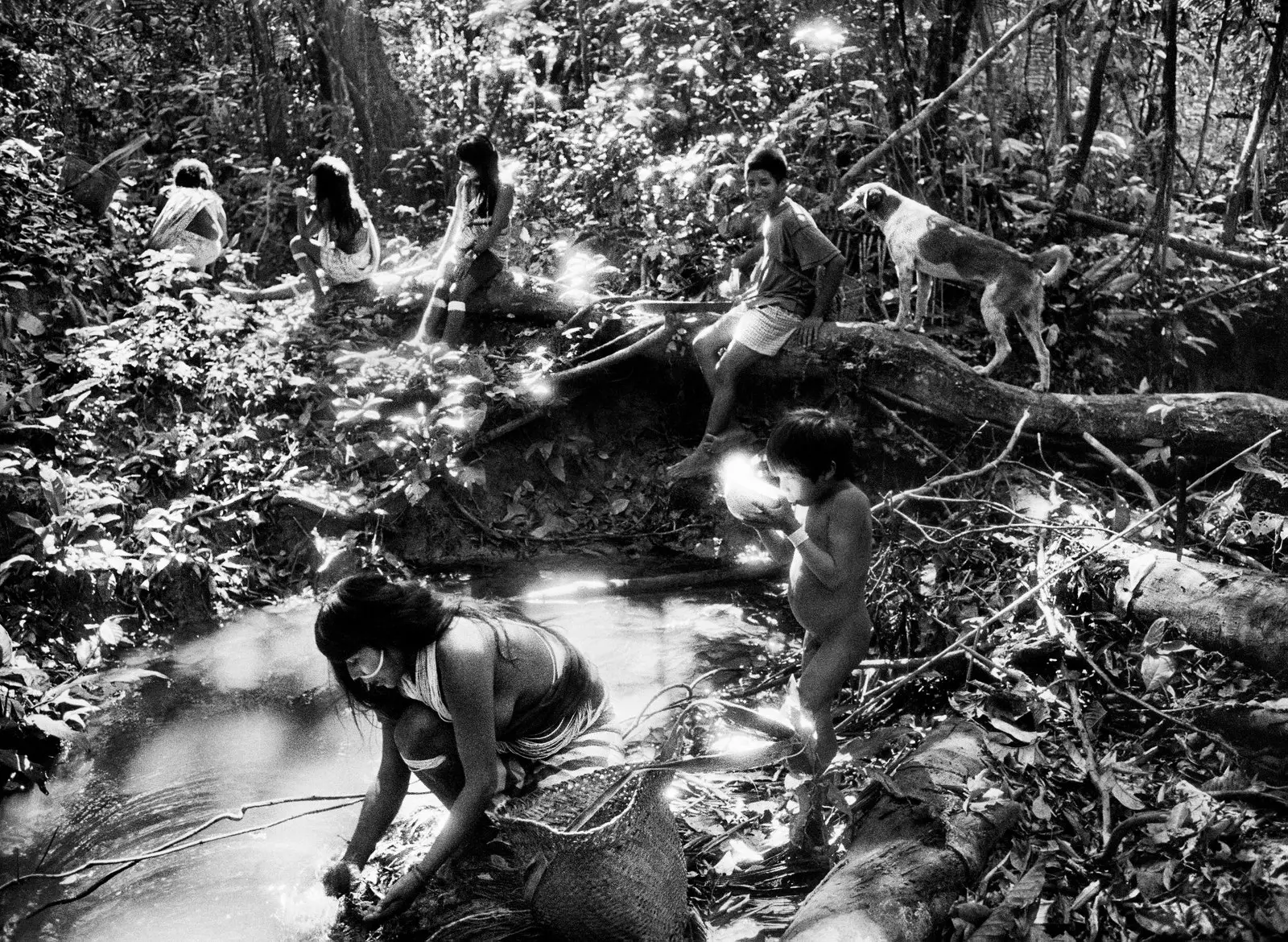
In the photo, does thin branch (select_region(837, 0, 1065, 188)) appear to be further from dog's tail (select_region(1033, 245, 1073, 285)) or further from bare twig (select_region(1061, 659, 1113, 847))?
bare twig (select_region(1061, 659, 1113, 847))

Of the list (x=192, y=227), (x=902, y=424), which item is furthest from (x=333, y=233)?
(x=902, y=424)

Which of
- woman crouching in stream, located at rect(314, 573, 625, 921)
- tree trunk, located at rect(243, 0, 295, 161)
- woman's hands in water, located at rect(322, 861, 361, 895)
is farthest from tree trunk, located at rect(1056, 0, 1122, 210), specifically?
tree trunk, located at rect(243, 0, 295, 161)

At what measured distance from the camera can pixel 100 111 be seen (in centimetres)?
1015

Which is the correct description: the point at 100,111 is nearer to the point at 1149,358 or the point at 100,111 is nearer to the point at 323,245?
the point at 323,245

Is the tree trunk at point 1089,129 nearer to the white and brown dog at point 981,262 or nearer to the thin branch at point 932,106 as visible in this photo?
the thin branch at point 932,106

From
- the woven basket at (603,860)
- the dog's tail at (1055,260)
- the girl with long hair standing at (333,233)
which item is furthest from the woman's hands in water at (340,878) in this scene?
the dog's tail at (1055,260)

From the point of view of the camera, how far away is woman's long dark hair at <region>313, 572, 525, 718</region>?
9.93 ft

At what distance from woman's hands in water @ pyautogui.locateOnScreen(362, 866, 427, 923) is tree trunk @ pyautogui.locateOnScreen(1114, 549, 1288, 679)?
3061 millimetres

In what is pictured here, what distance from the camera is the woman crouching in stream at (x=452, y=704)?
308cm

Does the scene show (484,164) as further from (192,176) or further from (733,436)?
(192,176)

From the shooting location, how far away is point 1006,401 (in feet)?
21.9

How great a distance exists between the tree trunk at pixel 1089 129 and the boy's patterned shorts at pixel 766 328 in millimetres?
2889

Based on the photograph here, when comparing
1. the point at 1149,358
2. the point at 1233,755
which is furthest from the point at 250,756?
the point at 1149,358

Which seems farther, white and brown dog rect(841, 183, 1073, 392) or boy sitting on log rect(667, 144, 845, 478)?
white and brown dog rect(841, 183, 1073, 392)
